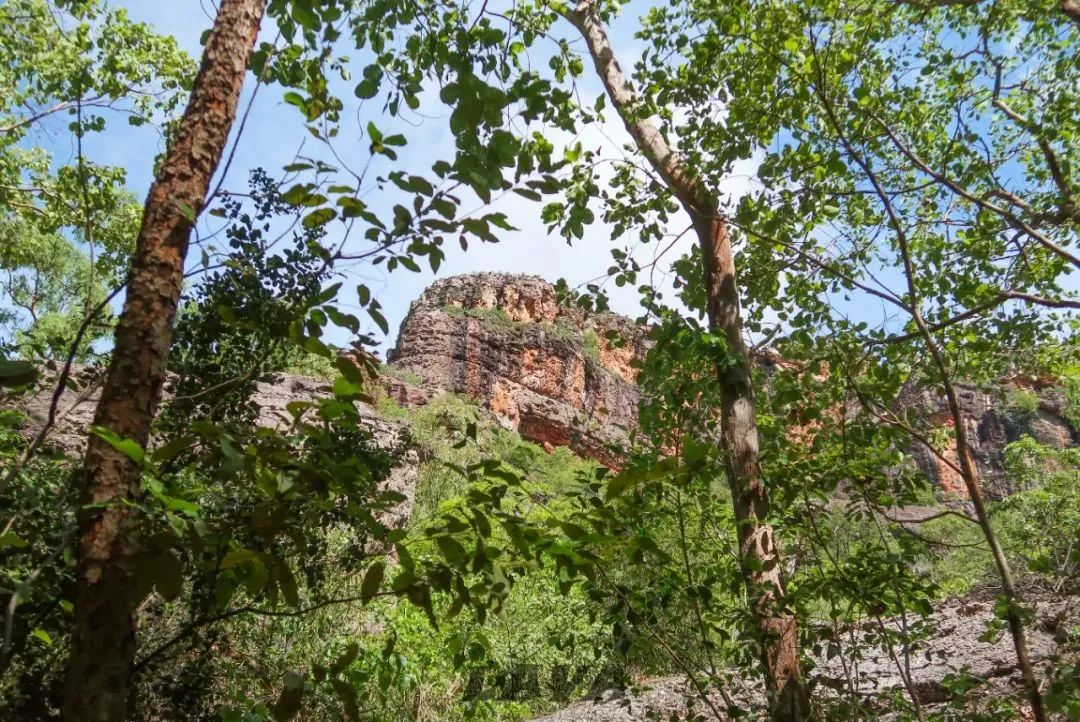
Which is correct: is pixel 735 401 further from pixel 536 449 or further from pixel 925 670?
pixel 925 670

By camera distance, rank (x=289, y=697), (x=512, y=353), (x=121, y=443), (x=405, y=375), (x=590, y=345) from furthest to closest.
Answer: (x=590, y=345) < (x=512, y=353) < (x=405, y=375) < (x=289, y=697) < (x=121, y=443)

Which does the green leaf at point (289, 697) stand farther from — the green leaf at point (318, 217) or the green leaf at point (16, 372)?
the green leaf at point (318, 217)

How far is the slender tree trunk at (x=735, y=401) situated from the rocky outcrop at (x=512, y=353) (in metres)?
32.8

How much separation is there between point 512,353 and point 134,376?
138 feet

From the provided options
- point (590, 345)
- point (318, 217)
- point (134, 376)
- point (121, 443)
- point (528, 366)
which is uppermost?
point (590, 345)

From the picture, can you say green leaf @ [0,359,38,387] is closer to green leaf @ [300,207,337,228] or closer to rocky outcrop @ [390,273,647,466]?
green leaf @ [300,207,337,228]

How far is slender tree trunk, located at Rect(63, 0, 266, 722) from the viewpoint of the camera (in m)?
1.09

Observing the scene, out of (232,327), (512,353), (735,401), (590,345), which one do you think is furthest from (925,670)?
(590,345)

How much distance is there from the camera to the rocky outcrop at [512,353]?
40875mm

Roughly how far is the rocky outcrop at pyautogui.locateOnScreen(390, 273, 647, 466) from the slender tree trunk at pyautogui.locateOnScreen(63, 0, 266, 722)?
3457 cm

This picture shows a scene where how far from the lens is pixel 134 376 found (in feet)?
4.17

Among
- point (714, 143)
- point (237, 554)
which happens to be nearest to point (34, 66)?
point (714, 143)

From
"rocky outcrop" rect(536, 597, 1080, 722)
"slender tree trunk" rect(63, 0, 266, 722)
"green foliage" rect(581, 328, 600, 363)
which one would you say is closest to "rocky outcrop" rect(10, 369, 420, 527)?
"slender tree trunk" rect(63, 0, 266, 722)

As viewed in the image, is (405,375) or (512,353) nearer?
(405,375)
